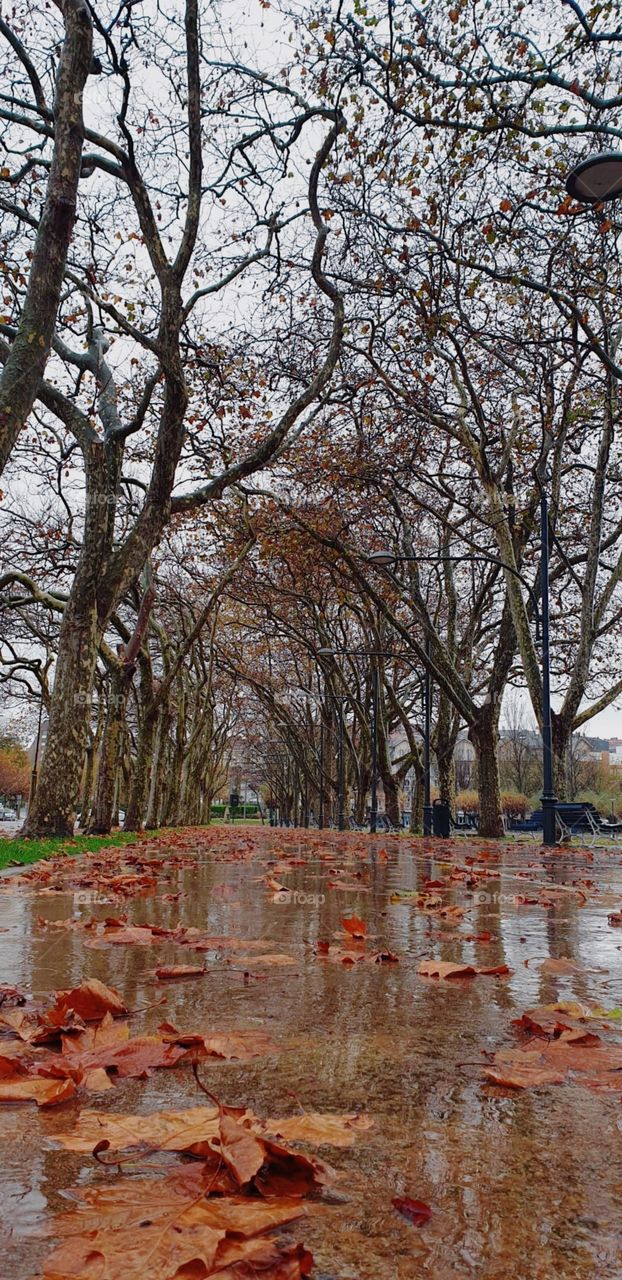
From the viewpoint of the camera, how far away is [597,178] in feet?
28.6

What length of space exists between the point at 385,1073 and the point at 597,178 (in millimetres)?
9268

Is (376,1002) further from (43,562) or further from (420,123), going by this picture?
(43,562)

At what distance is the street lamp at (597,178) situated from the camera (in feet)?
27.5

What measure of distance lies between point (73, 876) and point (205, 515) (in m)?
15.2

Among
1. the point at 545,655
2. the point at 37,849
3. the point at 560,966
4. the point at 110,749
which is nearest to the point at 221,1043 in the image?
the point at 560,966

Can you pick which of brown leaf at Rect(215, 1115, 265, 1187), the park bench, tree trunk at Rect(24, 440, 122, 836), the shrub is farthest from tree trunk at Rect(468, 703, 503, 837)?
the shrub

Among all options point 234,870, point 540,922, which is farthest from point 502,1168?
point 234,870

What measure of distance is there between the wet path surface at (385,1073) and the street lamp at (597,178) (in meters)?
7.11

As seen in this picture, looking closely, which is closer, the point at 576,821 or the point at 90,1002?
the point at 90,1002

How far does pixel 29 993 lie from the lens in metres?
2.50

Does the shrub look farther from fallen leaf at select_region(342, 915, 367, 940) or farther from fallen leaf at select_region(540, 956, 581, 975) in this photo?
fallen leaf at select_region(540, 956, 581, 975)

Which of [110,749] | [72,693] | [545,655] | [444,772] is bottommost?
[110,749]

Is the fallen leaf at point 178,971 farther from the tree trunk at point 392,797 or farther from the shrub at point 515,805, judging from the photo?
the shrub at point 515,805

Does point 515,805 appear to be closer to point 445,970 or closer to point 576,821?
point 576,821
